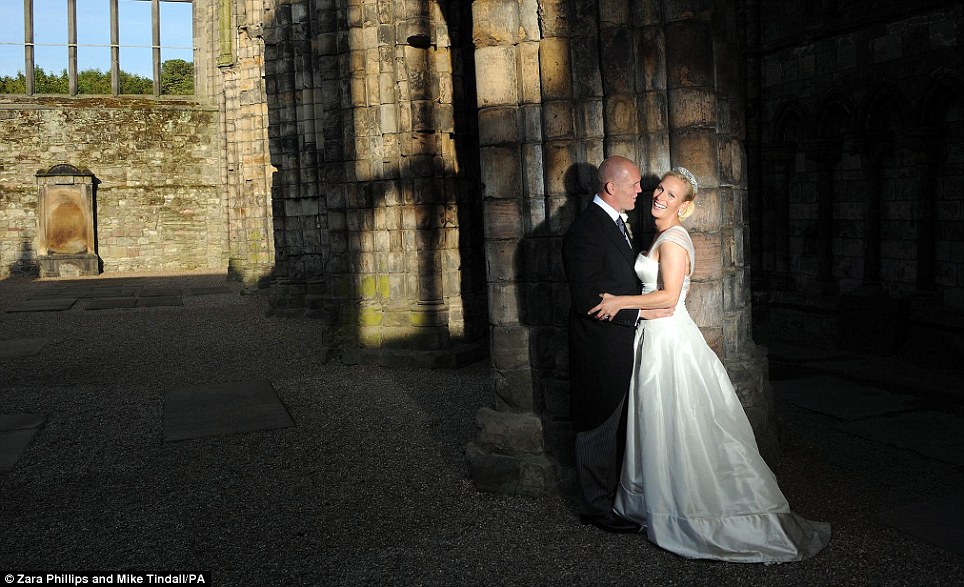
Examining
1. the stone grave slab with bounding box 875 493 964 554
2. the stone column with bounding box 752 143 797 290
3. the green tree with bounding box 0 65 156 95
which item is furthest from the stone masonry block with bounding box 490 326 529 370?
the green tree with bounding box 0 65 156 95

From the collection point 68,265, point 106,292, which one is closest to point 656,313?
point 106,292

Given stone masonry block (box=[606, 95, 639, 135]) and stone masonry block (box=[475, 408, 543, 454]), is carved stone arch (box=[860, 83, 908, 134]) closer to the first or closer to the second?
stone masonry block (box=[606, 95, 639, 135])

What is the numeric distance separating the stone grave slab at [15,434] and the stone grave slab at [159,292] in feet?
37.3

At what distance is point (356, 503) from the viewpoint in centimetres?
455

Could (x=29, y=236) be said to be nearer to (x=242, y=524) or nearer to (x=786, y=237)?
(x=786, y=237)

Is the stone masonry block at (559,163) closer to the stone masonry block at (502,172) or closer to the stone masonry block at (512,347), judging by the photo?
the stone masonry block at (502,172)

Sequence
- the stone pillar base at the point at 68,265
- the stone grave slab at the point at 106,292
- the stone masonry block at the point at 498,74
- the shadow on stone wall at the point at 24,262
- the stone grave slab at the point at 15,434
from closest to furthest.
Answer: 1. the stone masonry block at the point at 498,74
2. the stone grave slab at the point at 15,434
3. the stone grave slab at the point at 106,292
4. the stone pillar base at the point at 68,265
5. the shadow on stone wall at the point at 24,262

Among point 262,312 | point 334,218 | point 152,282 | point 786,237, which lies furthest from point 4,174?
point 786,237

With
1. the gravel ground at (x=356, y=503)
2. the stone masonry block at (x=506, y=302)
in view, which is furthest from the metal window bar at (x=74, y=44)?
the stone masonry block at (x=506, y=302)

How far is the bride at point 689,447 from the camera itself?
358 centimetres

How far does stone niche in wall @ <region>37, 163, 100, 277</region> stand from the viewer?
24.6 metres

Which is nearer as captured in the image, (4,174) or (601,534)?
(601,534)

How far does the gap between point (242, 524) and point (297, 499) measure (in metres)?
0.44

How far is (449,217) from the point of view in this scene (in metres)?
9.13
